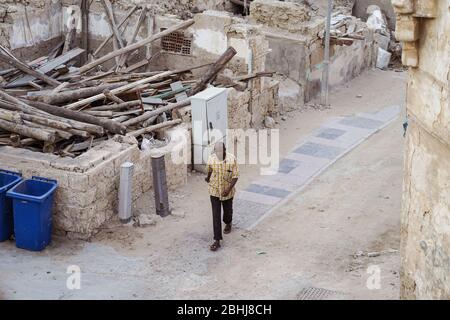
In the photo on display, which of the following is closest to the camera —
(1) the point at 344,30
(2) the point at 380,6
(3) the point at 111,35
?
(3) the point at 111,35

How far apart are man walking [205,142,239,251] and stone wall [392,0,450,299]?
333 centimetres

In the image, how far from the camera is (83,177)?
1174 cm

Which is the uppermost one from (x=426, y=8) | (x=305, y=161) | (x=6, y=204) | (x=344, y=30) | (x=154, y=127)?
(x=426, y=8)

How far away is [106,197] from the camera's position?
488 inches

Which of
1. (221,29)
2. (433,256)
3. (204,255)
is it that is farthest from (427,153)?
(221,29)

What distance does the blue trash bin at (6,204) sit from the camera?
11758mm

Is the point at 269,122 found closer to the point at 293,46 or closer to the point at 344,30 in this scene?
the point at 293,46

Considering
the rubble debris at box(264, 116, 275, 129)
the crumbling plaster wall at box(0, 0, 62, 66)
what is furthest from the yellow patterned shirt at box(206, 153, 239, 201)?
the crumbling plaster wall at box(0, 0, 62, 66)

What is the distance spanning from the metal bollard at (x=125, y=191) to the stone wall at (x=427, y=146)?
4.76m

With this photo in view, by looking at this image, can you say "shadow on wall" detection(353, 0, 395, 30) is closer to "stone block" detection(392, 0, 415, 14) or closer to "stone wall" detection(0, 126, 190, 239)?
"stone wall" detection(0, 126, 190, 239)

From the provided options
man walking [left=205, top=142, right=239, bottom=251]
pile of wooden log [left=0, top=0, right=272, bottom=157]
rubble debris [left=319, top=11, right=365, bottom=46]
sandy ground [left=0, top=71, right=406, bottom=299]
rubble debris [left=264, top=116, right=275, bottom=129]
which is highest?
rubble debris [left=319, top=11, right=365, bottom=46]

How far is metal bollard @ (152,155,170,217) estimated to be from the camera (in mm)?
13008

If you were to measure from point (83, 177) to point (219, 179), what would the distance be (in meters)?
1.95

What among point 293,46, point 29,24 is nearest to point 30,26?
point 29,24
